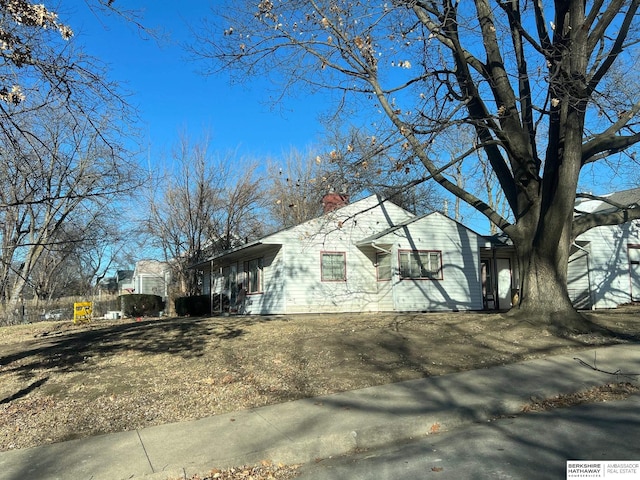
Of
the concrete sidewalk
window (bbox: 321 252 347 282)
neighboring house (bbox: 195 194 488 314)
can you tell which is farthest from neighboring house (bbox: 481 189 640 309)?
the concrete sidewalk

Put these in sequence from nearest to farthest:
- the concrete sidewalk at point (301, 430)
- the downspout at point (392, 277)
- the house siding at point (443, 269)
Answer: the concrete sidewalk at point (301, 430) → the downspout at point (392, 277) → the house siding at point (443, 269)

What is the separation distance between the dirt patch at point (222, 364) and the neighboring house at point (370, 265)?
6.39m

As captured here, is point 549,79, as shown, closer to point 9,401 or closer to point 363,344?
point 363,344

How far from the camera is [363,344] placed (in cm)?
1008

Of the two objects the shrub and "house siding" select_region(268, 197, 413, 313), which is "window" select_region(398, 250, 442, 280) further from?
the shrub

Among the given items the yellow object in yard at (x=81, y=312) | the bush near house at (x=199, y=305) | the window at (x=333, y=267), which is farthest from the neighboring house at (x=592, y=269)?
the yellow object in yard at (x=81, y=312)

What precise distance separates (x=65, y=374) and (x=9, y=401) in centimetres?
136

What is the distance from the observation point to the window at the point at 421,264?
19500 mm

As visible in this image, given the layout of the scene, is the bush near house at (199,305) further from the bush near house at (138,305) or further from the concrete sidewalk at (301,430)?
the concrete sidewalk at (301,430)

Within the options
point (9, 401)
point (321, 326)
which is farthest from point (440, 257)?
point (9, 401)

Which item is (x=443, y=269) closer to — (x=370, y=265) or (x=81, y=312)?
(x=370, y=265)

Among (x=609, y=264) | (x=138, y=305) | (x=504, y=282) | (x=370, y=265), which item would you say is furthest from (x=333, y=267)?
(x=138, y=305)

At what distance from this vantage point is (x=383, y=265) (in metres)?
20.5

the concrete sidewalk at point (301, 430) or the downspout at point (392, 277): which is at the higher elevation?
the downspout at point (392, 277)
